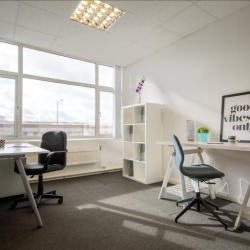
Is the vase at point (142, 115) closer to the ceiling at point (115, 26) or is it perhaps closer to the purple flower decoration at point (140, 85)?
the purple flower decoration at point (140, 85)

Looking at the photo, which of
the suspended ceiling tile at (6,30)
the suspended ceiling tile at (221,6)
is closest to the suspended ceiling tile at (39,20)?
the suspended ceiling tile at (6,30)

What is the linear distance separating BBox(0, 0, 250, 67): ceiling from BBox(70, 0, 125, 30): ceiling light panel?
0.09m

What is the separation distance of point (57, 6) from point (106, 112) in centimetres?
270

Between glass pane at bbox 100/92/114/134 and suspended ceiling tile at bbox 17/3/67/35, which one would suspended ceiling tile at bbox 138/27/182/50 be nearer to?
suspended ceiling tile at bbox 17/3/67/35

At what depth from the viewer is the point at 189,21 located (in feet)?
9.98

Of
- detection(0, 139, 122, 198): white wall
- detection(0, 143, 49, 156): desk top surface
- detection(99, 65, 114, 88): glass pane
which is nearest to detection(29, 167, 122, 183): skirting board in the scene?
detection(0, 139, 122, 198): white wall

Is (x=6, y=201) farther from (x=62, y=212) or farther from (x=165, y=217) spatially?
(x=165, y=217)

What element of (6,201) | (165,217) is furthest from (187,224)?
(6,201)

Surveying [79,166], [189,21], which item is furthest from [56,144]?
[189,21]

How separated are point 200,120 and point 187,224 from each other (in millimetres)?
1766

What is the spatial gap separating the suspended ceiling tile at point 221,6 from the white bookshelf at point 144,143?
5.88 feet

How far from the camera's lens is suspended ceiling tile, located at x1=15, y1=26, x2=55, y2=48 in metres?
3.35

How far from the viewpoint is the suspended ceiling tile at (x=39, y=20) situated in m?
2.82

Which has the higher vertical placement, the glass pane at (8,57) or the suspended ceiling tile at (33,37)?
the suspended ceiling tile at (33,37)
